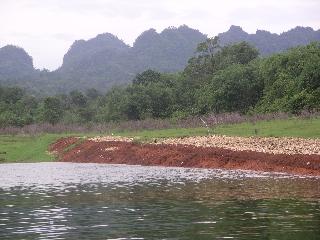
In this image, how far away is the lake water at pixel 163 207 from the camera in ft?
51.4

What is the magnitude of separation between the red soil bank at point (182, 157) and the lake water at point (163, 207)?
3059 mm

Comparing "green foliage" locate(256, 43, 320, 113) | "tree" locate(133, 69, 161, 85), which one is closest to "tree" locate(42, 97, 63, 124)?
"tree" locate(133, 69, 161, 85)

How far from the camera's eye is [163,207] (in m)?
20.4

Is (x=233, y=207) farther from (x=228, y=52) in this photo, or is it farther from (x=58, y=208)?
(x=228, y=52)

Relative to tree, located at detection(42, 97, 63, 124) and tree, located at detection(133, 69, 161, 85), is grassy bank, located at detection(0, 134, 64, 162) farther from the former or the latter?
tree, located at detection(133, 69, 161, 85)

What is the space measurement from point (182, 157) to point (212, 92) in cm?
4054

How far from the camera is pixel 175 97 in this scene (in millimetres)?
96438

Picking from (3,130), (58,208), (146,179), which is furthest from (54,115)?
(58,208)

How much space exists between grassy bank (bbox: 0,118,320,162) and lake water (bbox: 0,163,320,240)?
1391 centimetres

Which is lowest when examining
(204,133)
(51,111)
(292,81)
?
(204,133)

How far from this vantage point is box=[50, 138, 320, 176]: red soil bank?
34375 millimetres

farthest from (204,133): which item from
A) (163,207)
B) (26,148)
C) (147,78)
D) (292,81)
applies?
(147,78)

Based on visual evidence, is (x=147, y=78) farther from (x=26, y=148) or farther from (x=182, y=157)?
(x=182, y=157)

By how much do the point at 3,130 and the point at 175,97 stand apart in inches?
1241
